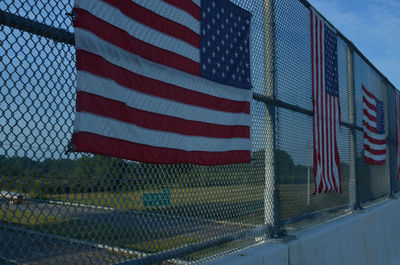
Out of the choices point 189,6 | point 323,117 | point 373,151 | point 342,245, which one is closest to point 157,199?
point 189,6

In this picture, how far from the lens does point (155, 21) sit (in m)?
2.43

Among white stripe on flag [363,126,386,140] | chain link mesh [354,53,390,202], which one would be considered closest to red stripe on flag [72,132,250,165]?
chain link mesh [354,53,390,202]

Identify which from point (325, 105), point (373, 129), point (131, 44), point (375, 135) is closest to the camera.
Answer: point (131, 44)

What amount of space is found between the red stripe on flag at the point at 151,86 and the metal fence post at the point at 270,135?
489 mm

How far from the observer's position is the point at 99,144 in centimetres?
195

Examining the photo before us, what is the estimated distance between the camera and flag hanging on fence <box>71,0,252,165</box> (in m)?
1.95

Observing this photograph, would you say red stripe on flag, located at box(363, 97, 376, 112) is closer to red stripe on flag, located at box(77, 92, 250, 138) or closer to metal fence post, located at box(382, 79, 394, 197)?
metal fence post, located at box(382, 79, 394, 197)

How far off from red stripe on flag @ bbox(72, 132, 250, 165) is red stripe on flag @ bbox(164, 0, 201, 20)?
103cm

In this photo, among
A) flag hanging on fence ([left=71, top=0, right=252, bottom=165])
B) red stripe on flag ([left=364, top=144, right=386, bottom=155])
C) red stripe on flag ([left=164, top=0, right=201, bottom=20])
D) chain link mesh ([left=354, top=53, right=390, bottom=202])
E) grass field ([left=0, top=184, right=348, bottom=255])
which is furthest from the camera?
red stripe on flag ([left=364, top=144, right=386, bottom=155])

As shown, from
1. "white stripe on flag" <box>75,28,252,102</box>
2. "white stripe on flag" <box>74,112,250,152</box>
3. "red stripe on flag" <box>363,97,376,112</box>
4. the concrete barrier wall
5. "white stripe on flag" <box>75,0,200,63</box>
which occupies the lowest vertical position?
the concrete barrier wall

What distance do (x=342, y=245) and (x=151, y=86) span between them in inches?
132

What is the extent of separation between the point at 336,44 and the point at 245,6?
265 cm

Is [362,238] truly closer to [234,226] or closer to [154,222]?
[234,226]

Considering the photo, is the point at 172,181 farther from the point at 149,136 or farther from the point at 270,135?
the point at 270,135
